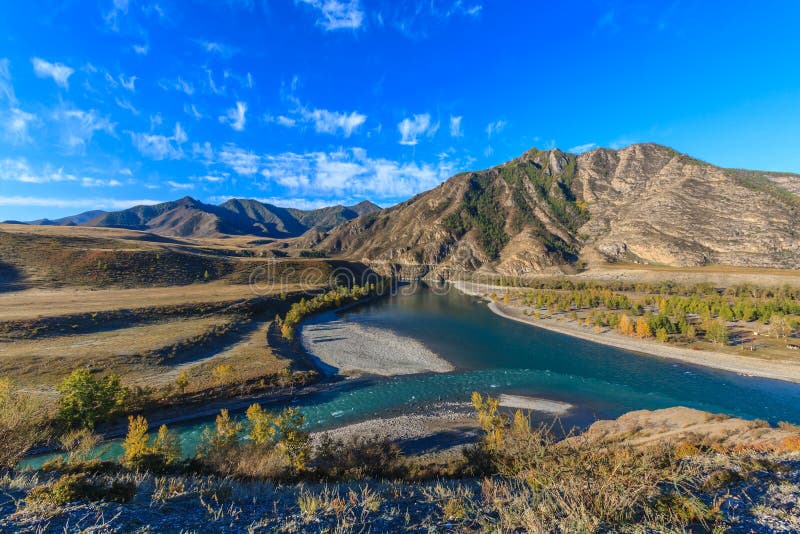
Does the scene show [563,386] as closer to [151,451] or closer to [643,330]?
[643,330]

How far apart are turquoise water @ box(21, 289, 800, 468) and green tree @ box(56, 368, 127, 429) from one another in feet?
13.2

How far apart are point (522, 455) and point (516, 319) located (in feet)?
268

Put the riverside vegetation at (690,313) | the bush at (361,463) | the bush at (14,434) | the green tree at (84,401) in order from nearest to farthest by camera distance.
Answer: the bush at (14,434), the bush at (361,463), the green tree at (84,401), the riverside vegetation at (690,313)

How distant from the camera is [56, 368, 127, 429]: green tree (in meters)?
28.6

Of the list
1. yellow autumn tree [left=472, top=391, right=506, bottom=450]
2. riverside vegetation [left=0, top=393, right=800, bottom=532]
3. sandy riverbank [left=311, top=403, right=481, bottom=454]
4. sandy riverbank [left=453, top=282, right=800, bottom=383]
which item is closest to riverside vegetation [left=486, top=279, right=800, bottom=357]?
sandy riverbank [left=453, top=282, right=800, bottom=383]

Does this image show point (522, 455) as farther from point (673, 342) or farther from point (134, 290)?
point (134, 290)

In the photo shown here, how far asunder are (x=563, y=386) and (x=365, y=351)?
34.9 metres

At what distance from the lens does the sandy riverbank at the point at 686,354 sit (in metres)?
45.9

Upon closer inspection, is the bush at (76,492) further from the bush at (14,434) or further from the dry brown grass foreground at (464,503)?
the bush at (14,434)

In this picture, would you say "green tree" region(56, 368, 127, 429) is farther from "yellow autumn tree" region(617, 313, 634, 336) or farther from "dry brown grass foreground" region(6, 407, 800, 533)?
"yellow autumn tree" region(617, 313, 634, 336)

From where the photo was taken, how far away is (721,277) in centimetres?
12075

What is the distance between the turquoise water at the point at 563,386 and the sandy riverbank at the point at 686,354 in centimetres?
248

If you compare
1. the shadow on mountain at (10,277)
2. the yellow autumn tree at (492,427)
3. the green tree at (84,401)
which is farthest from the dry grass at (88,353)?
the shadow on mountain at (10,277)

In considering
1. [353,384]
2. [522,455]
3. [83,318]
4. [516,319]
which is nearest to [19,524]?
[522,455]
